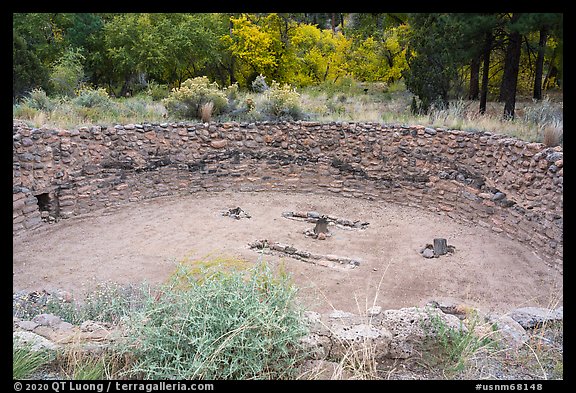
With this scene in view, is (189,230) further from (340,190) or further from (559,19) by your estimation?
(559,19)

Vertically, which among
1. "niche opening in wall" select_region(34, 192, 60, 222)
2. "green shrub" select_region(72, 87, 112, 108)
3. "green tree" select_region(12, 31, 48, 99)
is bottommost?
"niche opening in wall" select_region(34, 192, 60, 222)

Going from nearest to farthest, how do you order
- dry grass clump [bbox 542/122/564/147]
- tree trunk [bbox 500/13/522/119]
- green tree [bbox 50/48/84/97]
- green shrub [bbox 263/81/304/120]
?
dry grass clump [bbox 542/122/564/147]
green shrub [bbox 263/81/304/120]
tree trunk [bbox 500/13/522/119]
green tree [bbox 50/48/84/97]

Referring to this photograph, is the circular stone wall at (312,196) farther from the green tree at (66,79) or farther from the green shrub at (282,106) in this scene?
the green tree at (66,79)

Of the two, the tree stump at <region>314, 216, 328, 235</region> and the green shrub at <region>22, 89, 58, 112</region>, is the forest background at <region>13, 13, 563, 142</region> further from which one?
the tree stump at <region>314, 216, 328, 235</region>

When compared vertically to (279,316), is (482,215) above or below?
below

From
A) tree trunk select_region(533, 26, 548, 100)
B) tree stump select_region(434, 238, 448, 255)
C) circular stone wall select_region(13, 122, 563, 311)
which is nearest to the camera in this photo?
circular stone wall select_region(13, 122, 563, 311)

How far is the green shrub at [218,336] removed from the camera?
2678 mm

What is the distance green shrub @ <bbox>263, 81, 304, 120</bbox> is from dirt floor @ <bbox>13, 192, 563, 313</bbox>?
→ 9.67ft

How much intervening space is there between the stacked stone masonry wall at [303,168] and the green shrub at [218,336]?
5.76 metres

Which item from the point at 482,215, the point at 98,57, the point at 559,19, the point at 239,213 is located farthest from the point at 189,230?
the point at 98,57

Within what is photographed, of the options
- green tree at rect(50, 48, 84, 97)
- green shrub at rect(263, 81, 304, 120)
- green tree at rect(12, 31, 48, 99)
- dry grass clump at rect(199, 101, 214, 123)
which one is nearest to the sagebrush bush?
green shrub at rect(263, 81, 304, 120)

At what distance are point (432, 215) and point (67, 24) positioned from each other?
19786 millimetres

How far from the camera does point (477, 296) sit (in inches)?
251

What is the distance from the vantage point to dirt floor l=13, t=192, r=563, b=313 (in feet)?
21.3
